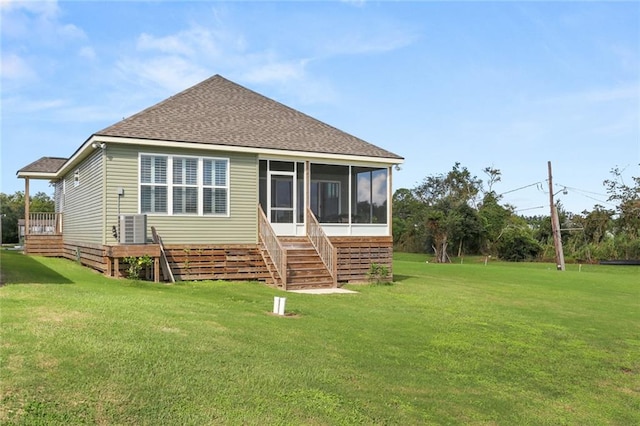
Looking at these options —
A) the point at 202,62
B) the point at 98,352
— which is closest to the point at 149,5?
the point at 202,62

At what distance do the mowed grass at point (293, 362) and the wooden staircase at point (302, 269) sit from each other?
2.85m

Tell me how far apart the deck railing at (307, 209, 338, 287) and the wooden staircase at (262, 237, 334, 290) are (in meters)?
0.12

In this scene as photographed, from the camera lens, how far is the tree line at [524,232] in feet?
135

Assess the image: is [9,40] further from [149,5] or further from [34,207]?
[34,207]

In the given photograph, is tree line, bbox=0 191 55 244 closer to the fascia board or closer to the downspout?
the downspout

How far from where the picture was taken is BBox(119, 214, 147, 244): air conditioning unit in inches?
523

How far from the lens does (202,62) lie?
22.3m

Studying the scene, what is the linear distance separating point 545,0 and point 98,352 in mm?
16043

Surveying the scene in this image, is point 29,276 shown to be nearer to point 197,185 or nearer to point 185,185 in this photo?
point 185,185

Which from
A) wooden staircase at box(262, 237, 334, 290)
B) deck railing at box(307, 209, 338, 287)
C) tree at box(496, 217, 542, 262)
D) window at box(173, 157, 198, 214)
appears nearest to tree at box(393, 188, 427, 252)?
tree at box(496, 217, 542, 262)

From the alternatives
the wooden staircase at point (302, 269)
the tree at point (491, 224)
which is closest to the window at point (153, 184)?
the wooden staircase at point (302, 269)

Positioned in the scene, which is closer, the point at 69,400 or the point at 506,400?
the point at 69,400

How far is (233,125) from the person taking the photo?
16.3 meters

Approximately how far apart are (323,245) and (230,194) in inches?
120
